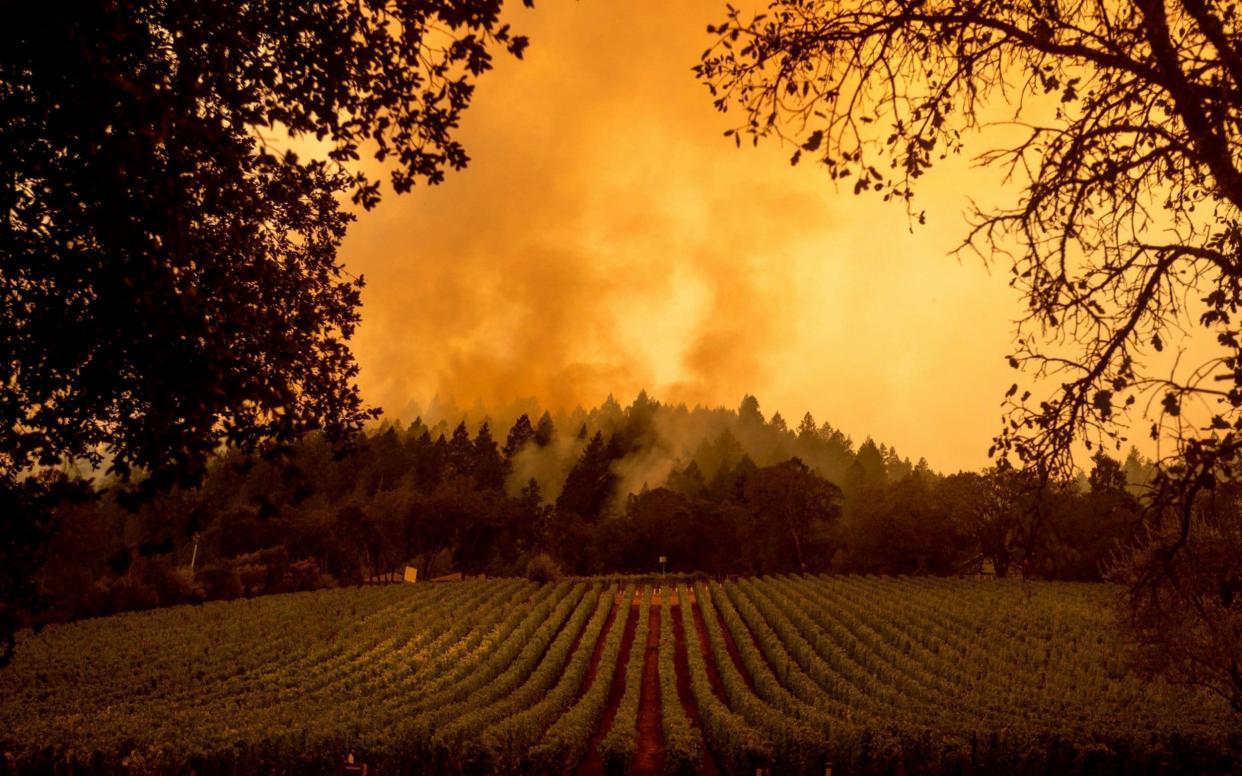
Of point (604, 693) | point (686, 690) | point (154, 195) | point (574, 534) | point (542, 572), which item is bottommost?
point (686, 690)

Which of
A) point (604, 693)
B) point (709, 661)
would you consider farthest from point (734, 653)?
point (604, 693)

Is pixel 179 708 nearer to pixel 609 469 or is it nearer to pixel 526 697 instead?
pixel 526 697

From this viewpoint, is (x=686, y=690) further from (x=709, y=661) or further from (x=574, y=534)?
(x=574, y=534)

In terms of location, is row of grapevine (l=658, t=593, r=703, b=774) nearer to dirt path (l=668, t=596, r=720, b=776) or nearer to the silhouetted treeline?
dirt path (l=668, t=596, r=720, b=776)

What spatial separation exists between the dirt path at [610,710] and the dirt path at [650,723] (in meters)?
0.91

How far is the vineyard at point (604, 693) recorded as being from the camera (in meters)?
15.0

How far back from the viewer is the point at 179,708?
1966 centimetres

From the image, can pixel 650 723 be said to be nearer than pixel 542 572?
Yes

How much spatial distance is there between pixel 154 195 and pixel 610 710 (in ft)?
77.1

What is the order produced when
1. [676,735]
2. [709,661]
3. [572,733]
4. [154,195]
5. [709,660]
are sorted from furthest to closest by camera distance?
[709,660], [709,661], [572,733], [676,735], [154,195]

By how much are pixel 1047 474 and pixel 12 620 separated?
870 cm

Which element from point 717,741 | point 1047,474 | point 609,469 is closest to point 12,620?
point 1047,474

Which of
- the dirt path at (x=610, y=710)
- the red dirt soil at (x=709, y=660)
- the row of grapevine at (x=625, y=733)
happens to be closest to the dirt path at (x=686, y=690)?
the red dirt soil at (x=709, y=660)

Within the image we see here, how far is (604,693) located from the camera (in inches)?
915
